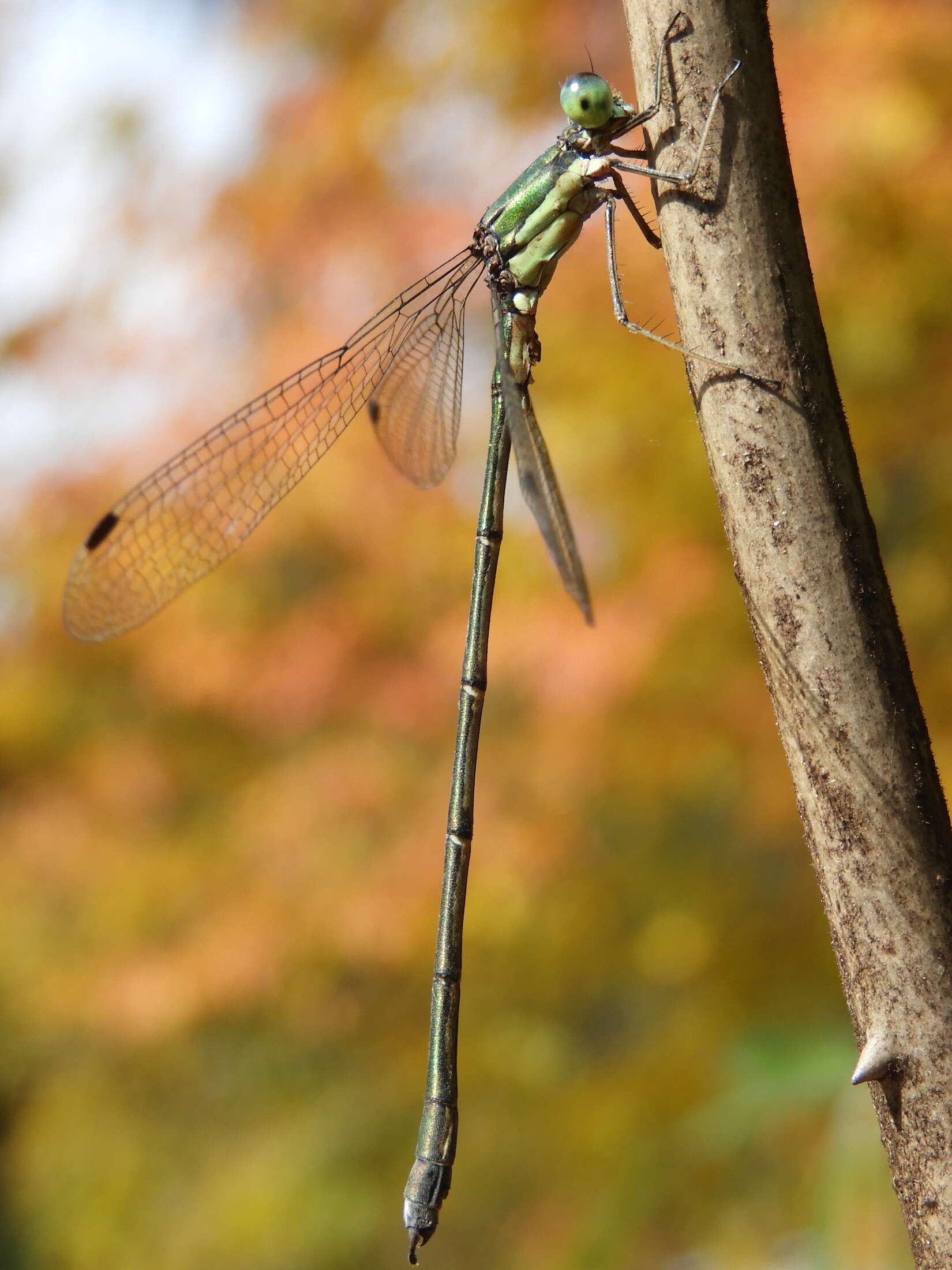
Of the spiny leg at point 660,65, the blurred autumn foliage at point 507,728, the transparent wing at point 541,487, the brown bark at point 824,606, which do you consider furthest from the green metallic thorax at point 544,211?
the blurred autumn foliage at point 507,728

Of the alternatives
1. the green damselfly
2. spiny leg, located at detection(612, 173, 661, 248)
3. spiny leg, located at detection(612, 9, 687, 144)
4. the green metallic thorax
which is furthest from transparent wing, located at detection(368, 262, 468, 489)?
spiny leg, located at detection(612, 9, 687, 144)

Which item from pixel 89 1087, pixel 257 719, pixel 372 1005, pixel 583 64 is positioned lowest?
pixel 89 1087

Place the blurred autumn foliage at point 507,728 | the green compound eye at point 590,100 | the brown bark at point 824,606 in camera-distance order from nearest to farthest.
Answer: the brown bark at point 824,606
the green compound eye at point 590,100
the blurred autumn foliage at point 507,728

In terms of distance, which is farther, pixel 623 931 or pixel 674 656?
pixel 623 931

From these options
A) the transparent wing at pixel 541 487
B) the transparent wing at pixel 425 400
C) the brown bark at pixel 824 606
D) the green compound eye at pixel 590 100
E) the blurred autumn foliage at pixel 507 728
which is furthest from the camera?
the blurred autumn foliage at pixel 507 728

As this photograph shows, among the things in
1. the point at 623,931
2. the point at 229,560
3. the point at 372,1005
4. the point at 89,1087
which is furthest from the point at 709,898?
the point at 89,1087

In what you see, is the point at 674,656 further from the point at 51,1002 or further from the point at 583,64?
the point at 51,1002

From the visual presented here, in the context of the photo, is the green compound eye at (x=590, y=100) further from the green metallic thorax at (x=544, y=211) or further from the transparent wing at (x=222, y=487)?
the transparent wing at (x=222, y=487)
